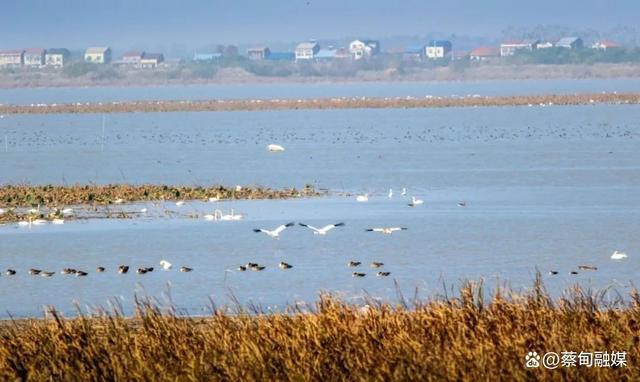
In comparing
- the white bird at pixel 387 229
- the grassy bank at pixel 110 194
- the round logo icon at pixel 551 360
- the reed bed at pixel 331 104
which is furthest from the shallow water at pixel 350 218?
the reed bed at pixel 331 104

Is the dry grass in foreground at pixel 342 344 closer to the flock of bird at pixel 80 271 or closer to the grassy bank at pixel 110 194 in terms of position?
the flock of bird at pixel 80 271

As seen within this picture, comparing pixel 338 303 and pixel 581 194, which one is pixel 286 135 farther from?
pixel 338 303

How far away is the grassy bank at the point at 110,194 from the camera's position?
31.9 metres

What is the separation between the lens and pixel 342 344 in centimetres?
1343

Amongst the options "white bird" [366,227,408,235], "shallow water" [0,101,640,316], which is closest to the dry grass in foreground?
"shallow water" [0,101,640,316]

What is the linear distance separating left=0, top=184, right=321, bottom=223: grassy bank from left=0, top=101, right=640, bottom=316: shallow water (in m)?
1.03

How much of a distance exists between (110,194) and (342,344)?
20.4m

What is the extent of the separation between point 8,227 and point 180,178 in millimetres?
12770

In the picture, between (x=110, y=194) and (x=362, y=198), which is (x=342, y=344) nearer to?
(x=362, y=198)

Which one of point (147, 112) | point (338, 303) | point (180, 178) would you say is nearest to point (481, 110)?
point (147, 112)

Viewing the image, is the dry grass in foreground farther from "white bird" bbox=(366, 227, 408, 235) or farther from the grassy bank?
the grassy bank

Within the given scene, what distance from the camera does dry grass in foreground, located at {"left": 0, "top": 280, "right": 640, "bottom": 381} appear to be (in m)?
12.7

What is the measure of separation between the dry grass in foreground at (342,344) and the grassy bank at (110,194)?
16956 mm

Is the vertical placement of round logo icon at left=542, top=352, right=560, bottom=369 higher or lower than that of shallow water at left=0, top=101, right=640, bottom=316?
higher
